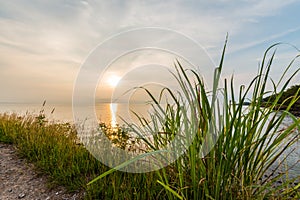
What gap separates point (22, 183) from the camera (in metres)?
3.56

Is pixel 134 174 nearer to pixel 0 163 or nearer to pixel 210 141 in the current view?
pixel 210 141

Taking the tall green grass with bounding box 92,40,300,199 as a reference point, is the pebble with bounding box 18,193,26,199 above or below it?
below

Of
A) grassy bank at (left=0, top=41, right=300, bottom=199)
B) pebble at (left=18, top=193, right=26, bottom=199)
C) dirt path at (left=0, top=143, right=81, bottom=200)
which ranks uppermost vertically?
grassy bank at (left=0, top=41, right=300, bottom=199)

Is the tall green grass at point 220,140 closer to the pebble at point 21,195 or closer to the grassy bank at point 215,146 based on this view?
the grassy bank at point 215,146

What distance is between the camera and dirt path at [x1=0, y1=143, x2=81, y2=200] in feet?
10.5

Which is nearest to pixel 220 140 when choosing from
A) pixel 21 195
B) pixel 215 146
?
pixel 215 146

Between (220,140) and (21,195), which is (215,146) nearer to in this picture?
(220,140)

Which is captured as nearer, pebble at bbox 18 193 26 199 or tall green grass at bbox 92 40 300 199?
tall green grass at bbox 92 40 300 199

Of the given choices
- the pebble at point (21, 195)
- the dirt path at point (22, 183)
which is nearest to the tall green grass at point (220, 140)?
the dirt path at point (22, 183)

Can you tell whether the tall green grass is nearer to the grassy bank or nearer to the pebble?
the grassy bank

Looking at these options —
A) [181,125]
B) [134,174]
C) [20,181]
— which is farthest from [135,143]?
[20,181]

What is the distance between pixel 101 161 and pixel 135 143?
585mm

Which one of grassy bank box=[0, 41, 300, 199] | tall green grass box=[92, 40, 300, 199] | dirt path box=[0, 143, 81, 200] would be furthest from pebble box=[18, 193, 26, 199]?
tall green grass box=[92, 40, 300, 199]

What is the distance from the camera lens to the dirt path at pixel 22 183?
10.5 ft
